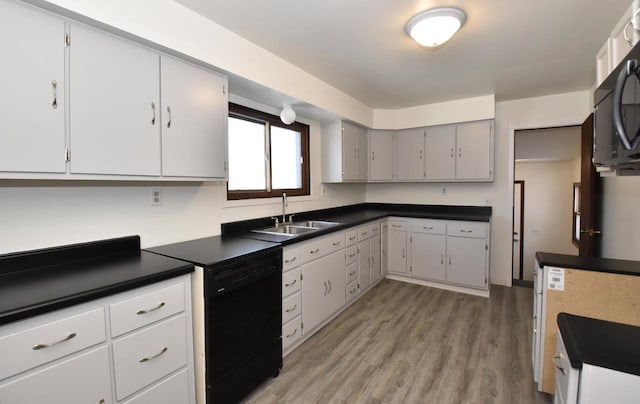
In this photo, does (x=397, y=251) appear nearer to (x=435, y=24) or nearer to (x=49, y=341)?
(x=435, y=24)

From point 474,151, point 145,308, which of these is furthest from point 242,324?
point 474,151

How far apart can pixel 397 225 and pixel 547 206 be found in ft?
11.6

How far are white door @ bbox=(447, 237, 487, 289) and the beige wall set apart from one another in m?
3.08

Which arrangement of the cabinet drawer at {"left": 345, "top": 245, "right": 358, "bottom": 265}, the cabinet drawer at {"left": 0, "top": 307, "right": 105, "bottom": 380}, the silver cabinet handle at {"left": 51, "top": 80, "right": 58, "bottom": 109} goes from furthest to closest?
1. the cabinet drawer at {"left": 345, "top": 245, "right": 358, "bottom": 265}
2. the silver cabinet handle at {"left": 51, "top": 80, "right": 58, "bottom": 109}
3. the cabinet drawer at {"left": 0, "top": 307, "right": 105, "bottom": 380}

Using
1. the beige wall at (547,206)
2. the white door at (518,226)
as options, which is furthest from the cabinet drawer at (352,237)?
the beige wall at (547,206)

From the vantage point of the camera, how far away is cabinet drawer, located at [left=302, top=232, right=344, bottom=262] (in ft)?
7.90

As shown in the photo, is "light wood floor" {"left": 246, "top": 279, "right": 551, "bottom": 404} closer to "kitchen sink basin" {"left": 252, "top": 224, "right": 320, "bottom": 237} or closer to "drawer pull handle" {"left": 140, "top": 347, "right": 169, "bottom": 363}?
"drawer pull handle" {"left": 140, "top": 347, "right": 169, "bottom": 363}

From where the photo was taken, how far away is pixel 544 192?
541cm

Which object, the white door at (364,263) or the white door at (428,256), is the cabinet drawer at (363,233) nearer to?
the white door at (364,263)

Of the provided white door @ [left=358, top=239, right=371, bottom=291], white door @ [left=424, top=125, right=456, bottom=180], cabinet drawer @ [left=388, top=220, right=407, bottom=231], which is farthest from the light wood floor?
white door @ [left=424, top=125, right=456, bottom=180]

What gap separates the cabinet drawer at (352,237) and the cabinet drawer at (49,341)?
2213 mm

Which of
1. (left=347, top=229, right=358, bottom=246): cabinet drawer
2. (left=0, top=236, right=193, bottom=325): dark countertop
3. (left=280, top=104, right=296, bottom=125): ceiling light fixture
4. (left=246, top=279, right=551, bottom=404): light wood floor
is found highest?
(left=280, top=104, right=296, bottom=125): ceiling light fixture

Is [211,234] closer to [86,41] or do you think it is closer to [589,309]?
[86,41]

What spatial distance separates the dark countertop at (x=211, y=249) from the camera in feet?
5.37
